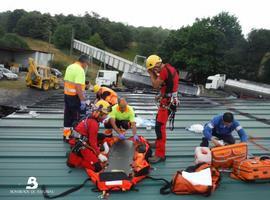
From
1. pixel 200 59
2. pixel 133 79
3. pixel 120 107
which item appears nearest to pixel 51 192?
pixel 120 107

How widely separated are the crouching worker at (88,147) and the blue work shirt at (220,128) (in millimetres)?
1612

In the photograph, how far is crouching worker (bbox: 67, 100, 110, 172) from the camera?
15.2 ft

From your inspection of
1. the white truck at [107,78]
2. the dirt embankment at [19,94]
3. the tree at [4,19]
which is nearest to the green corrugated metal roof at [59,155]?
the dirt embankment at [19,94]

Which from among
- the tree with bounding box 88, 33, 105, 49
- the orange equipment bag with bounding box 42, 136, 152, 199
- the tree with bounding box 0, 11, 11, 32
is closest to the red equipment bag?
the orange equipment bag with bounding box 42, 136, 152, 199

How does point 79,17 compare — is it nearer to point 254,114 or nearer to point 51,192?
point 254,114

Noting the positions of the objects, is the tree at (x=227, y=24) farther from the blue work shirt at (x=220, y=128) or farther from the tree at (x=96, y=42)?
the blue work shirt at (x=220, y=128)

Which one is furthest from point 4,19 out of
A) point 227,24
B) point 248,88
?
point 248,88

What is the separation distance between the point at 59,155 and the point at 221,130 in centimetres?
260

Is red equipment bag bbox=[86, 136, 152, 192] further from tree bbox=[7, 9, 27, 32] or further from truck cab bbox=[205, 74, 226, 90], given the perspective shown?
tree bbox=[7, 9, 27, 32]

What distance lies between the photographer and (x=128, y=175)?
14.6 ft

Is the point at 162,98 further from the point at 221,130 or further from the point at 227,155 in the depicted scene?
the point at 227,155

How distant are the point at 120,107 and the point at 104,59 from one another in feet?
141

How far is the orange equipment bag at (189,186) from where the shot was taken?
404cm

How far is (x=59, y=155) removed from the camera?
5406 millimetres
